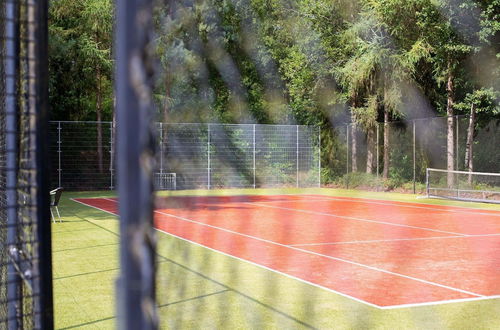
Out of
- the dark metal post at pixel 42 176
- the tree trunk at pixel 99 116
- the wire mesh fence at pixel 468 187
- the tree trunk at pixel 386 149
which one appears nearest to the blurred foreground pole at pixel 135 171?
the dark metal post at pixel 42 176

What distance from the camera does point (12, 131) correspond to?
5.87 ft

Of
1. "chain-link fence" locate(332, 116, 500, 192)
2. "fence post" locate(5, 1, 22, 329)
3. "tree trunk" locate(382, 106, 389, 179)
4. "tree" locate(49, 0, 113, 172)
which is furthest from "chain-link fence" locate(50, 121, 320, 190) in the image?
"fence post" locate(5, 1, 22, 329)

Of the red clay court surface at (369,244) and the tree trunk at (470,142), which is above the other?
the tree trunk at (470,142)

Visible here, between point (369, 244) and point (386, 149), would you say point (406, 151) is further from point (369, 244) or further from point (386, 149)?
point (369, 244)

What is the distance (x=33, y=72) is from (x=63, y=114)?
21671mm

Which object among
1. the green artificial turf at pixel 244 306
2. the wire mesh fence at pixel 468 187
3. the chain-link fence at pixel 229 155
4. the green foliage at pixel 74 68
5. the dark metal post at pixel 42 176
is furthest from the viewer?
the chain-link fence at pixel 229 155

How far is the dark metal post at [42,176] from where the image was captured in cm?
163

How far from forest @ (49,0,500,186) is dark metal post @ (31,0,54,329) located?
14.9 m

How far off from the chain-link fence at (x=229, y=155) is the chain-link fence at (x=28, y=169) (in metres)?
17.0

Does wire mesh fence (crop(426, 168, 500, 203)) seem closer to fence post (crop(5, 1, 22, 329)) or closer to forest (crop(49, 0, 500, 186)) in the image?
forest (crop(49, 0, 500, 186))

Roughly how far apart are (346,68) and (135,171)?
832 inches

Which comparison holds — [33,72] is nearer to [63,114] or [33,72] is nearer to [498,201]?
[498,201]

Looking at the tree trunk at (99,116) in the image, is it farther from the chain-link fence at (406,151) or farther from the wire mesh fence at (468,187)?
the wire mesh fence at (468,187)

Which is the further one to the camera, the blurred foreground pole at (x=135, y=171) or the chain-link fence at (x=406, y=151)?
the chain-link fence at (x=406, y=151)
